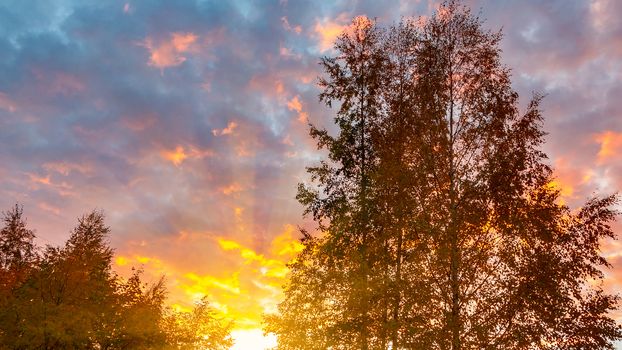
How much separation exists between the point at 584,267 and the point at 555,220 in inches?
54.1

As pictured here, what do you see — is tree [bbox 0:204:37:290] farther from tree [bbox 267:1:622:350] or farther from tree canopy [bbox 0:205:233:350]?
tree [bbox 267:1:622:350]

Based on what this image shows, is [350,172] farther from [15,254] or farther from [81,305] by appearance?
[15,254]

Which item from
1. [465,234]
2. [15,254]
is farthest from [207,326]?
[465,234]

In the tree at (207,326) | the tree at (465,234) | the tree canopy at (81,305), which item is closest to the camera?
the tree at (465,234)

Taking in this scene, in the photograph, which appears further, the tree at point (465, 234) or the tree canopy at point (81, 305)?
the tree canopy at point (81, 305)

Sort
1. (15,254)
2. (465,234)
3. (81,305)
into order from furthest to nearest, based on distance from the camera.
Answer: (15,254) < (81,305) < (465,234)

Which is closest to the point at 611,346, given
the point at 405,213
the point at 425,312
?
the point at 425,312

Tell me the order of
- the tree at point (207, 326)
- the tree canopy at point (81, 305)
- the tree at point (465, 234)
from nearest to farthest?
the tree at point (465, 234), the tree canopy at point (81, 305), the tree at point (207, 326)

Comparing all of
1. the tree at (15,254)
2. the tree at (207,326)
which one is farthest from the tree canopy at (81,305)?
the tree at (207,326)

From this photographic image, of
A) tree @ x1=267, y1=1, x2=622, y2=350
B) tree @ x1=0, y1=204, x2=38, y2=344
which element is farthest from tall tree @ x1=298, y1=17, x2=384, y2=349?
tree @ x1=0, y1=204, x2=38, y2=344

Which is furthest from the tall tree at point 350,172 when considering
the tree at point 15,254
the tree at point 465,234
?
the tree at point 15,254

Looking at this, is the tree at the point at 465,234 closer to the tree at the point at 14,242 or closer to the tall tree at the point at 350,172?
the tall tree at the point at 350,172

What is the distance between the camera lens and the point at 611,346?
35.8 feet

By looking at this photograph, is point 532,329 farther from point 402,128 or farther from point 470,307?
point 402,128
